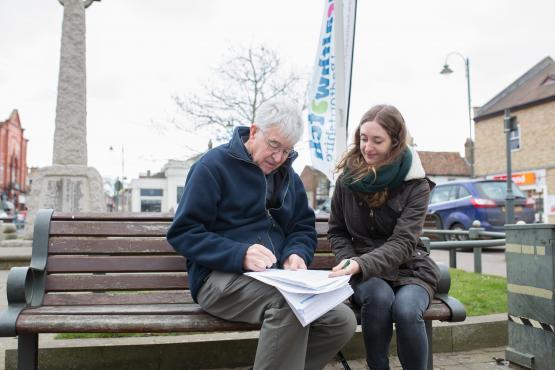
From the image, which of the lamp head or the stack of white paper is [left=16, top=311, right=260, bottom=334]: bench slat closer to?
the stack of white paper

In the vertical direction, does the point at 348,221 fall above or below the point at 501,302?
above

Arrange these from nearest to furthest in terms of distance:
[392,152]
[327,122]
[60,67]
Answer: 1. [392,152]
2. [327,122]
3. [60,67]

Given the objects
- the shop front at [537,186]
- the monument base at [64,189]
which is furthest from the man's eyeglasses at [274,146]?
the shop front at [537,186]

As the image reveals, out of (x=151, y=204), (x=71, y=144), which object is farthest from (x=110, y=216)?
(x=151, y=204)

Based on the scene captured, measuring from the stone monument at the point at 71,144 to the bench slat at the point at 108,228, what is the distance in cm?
646

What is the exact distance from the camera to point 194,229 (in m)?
2.56

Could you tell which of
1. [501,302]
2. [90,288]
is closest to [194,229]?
[90,288]

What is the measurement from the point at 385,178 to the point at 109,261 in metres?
1.64

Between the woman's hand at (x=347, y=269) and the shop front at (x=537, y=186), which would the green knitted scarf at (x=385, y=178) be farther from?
the shop front at (x=537, y=186)

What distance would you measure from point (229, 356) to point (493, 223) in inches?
354

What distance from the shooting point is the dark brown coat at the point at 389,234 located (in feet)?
8.96

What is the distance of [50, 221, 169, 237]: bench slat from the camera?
303 centimetres

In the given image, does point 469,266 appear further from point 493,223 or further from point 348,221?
point 348,221

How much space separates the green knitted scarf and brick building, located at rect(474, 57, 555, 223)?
81.4 ft
